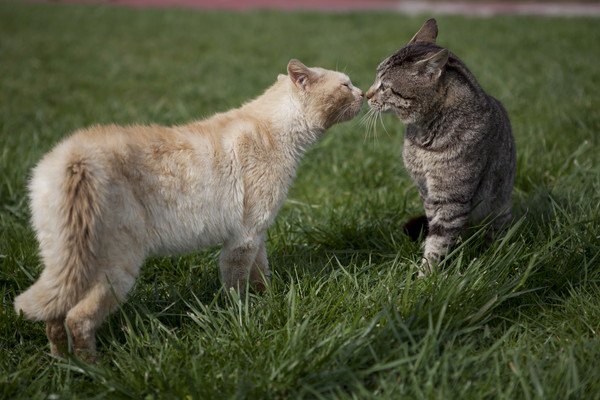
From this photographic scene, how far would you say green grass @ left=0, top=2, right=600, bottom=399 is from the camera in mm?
2180

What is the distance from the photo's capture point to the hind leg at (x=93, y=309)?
2.34 meters

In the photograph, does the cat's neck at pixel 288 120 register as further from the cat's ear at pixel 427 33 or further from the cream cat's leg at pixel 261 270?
the cat's ear at pixel 427 33

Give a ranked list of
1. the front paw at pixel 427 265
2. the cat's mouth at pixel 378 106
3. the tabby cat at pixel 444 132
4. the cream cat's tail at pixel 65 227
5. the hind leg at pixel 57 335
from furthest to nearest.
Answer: the cat's mouth at pixel 378 106, the tabby cat at pixel 444 132, the front paw at pixel 427 265, the hind leg at pixel 57 335, the cream cat's tail at pixel 65 227

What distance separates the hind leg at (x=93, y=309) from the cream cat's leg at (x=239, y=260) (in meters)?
0.56

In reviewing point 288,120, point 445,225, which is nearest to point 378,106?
point 288,120

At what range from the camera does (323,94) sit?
308cm

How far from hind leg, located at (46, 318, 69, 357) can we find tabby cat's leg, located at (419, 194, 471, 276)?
1695 mm

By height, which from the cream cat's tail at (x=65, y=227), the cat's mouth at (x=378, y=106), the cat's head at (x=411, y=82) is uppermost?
the cat's head at (x=411, y=82)

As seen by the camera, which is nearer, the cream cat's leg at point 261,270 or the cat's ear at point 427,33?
the cream cat's leg at point 261,270

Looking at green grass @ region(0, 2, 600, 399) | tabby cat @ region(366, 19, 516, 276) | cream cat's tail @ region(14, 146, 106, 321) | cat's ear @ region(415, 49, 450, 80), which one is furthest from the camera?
tabby cat @ region(366, 19, 516, 276)

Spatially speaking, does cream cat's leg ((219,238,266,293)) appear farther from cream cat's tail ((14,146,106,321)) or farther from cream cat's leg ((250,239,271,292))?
cream cat's tail ((14,146,106,321))

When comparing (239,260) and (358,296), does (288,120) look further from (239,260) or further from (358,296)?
(358,296)

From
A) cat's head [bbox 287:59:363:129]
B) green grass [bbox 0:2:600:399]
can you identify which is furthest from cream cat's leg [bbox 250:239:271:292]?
cat's head [bbox 287:59:363:129]

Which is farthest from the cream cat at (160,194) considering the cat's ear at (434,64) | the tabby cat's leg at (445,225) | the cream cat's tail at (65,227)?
the tabby cat's leg at (445,225)
